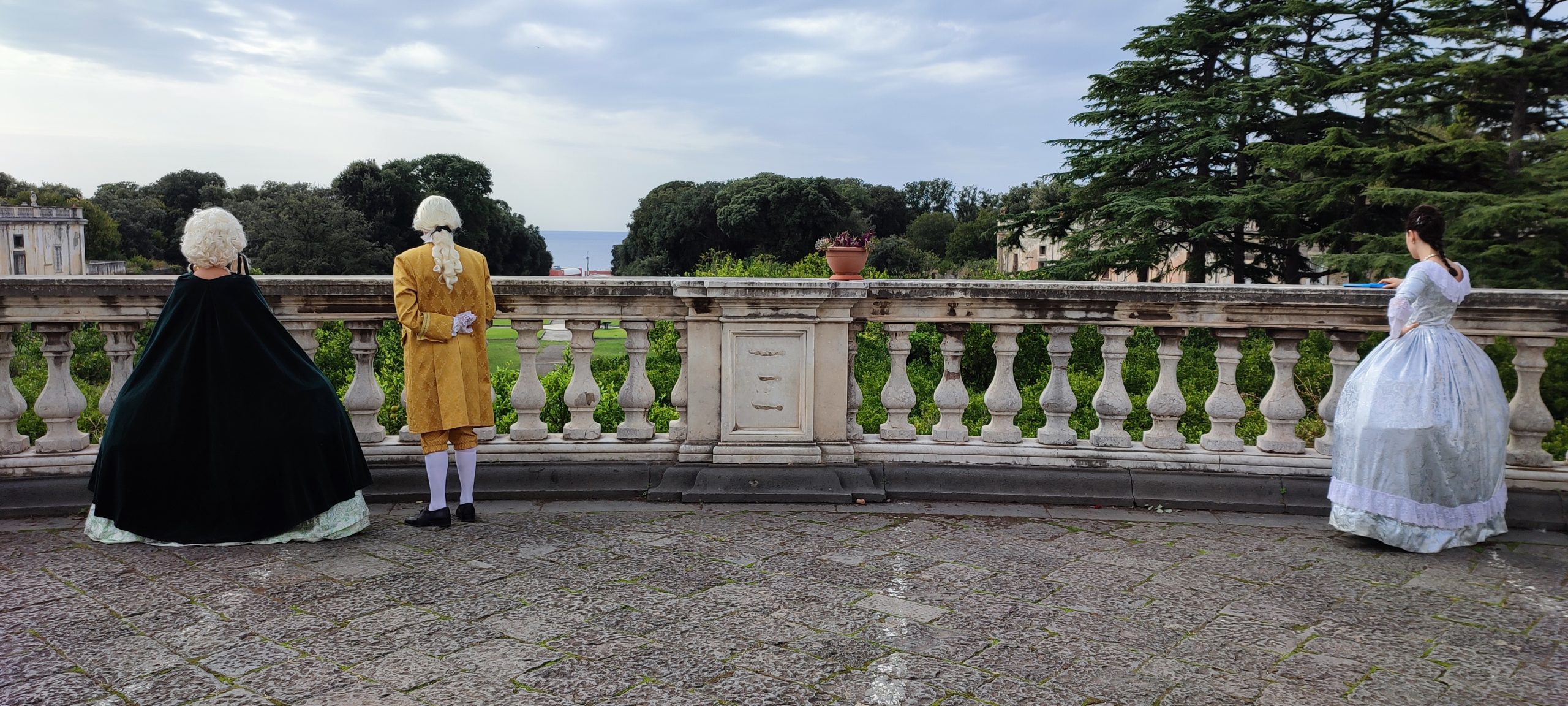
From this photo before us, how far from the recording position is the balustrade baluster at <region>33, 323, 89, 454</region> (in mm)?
5023

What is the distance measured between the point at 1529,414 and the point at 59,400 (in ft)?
23.8

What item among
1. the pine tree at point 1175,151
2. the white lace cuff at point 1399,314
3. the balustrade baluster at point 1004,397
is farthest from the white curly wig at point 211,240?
the pine tree at point 1175,151

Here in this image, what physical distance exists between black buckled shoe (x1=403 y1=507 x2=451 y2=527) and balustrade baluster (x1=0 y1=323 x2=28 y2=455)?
207 cm

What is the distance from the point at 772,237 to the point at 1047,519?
215 ft

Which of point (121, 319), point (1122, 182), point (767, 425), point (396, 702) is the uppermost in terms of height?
point (1122, 182)

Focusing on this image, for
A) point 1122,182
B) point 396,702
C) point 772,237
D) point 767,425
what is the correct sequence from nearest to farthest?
point 396,702
point 767,425
point 1122,182
point 772,237

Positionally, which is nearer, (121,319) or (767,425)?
(121,319)

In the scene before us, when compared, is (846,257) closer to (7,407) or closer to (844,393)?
(844,393)

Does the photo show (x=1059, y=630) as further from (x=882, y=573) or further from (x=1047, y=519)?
(x=1047, y=519)

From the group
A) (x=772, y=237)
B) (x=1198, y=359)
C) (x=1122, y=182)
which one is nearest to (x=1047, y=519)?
(x=1198, y=359)

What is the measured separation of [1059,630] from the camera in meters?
3.47

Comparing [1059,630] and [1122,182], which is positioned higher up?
[1122,182]

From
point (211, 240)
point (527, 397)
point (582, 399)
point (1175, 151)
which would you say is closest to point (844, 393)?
point (582, 399)

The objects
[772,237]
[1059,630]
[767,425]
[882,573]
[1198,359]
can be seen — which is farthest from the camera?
[772,237]
